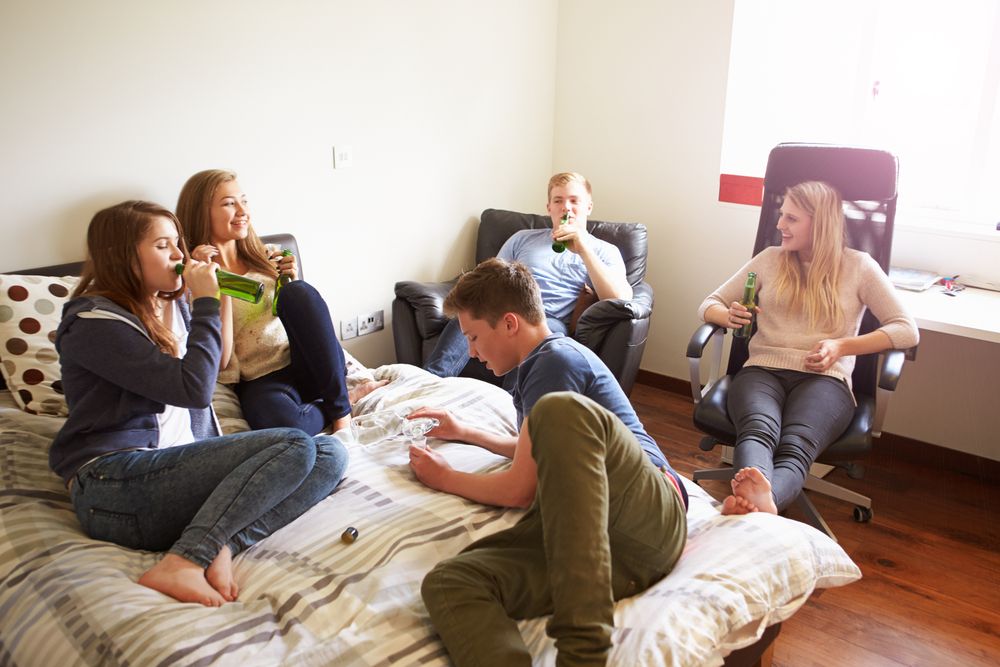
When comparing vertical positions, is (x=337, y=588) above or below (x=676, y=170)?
below

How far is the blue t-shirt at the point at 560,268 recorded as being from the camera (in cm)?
332

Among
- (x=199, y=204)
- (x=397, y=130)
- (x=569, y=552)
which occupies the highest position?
(x=397, y=130)

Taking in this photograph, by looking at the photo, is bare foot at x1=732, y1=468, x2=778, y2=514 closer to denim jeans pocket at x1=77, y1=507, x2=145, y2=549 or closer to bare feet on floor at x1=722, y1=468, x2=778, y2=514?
bare feet on floor at x1=722, y1=468, x2=778, y2=514

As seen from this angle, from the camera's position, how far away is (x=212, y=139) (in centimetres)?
277

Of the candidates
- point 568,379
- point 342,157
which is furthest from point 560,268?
point 568,379

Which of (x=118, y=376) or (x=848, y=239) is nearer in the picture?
(x=118, y=376)

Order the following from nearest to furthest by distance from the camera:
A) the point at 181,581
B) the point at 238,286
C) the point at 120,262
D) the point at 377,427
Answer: the point at 181,581 < the point at 120,262 < the point at 238,286 < the point at 377,427

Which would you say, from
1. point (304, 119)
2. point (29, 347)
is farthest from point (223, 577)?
point (304, 119)

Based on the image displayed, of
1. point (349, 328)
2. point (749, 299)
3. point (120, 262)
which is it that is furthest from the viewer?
point (349, 328)

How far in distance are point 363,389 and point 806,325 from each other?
145 cm

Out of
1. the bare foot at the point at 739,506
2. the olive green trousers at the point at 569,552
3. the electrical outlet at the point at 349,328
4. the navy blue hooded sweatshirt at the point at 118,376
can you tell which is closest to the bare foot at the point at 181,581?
the navy blue hooded sweatshirt at the point at 118,376

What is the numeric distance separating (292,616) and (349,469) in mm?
591

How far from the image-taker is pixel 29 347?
222 cm

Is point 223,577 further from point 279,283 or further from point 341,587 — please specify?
point 279,283
